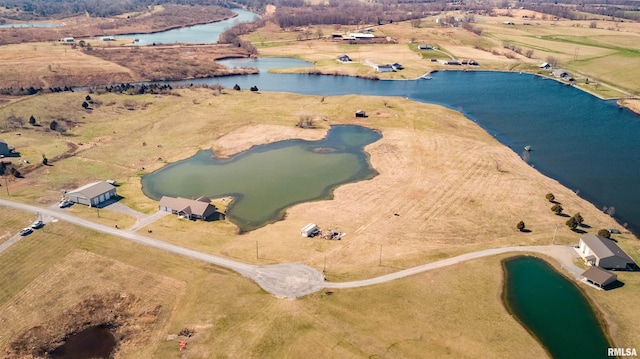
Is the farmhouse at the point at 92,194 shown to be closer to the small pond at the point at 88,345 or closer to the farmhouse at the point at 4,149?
the farmhouse at the point at 4,149

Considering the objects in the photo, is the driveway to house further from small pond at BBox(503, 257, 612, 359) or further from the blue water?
the blue water

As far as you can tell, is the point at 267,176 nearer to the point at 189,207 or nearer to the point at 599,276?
the point at 189,207

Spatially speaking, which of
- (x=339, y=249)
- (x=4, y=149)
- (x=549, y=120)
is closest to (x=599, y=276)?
(x=339, y=249)

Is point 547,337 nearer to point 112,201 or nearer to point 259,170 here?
point 259,170

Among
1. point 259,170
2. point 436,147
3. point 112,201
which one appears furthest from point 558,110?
point 112,201

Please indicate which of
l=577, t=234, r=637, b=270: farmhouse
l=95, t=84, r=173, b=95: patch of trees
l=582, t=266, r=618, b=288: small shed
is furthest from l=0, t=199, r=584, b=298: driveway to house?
l=95, t=84, r=173, b=95: patch of trees

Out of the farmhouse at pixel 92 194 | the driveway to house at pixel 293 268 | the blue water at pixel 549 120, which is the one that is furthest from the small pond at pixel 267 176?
the blue water at pixel 549 120

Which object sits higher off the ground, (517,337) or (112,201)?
(112,201)
